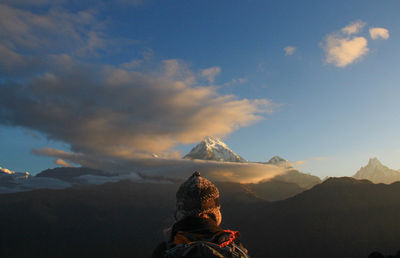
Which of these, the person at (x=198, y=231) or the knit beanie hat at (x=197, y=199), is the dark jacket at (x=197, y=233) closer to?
the person at (x=198, y=231)

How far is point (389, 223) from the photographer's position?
17888 cm

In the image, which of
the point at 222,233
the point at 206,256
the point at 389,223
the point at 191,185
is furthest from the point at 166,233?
the point at 389,223

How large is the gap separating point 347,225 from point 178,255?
218m

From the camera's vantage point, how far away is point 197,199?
4.64 metres

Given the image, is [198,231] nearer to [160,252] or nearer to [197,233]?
[197,233]

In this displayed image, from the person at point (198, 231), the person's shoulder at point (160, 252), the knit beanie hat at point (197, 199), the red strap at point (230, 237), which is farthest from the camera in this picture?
the knit beanie hat at point (197, 199)

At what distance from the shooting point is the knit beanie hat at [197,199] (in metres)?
4.64

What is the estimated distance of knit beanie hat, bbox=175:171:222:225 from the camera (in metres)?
4.64

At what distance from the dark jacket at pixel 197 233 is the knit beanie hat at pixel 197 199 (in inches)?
16.0

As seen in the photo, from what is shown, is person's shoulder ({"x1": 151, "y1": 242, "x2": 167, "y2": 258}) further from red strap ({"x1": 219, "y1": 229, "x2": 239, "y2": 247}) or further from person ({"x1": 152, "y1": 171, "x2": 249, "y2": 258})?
red strap ({"x1": 219, "y1": 229, "x2": 239, "y2": 247})

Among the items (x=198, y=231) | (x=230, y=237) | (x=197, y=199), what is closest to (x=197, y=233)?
(x=198, y=231)

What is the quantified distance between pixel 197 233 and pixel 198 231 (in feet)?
0.09

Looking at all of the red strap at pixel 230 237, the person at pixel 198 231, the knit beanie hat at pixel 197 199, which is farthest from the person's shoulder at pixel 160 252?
the red strap at pixel 230 237

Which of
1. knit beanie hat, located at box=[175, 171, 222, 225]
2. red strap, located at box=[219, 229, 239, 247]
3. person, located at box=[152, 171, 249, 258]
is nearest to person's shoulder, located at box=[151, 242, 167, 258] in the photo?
person, located at box=[152, 171, 249, 258]
